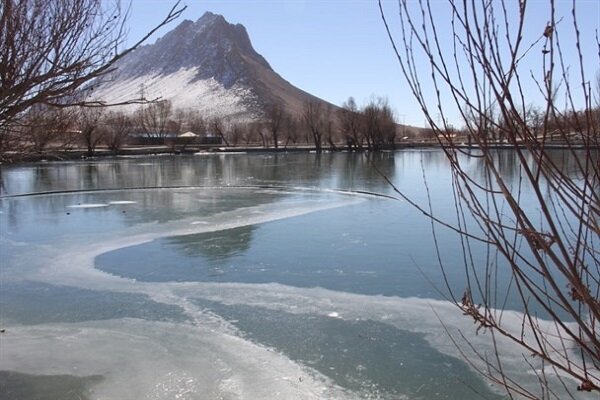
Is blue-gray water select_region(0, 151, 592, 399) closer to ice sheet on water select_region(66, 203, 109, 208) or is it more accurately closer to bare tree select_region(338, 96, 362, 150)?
ice sheet on water select_region(66, 203, 109, 208)

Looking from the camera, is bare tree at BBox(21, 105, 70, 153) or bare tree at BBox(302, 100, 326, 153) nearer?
bare tree at BBox(21, 105, 70, 153)

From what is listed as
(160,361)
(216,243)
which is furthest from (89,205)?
(160,361)

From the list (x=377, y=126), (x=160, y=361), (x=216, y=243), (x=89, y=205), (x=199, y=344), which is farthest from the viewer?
(x=377, y=126)

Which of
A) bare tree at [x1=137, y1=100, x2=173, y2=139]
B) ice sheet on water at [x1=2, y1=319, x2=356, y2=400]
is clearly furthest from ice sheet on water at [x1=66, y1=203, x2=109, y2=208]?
bare tree at [x1=137, y1=100, x2=173, y2=139]

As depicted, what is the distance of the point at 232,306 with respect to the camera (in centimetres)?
852

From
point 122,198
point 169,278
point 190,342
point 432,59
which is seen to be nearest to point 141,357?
point 190,342

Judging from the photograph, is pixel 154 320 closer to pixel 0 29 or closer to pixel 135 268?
pixel 135 268

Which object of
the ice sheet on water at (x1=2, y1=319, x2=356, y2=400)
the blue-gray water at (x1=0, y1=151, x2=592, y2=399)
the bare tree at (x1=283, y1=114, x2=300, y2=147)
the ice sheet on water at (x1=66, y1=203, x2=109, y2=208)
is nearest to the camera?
the ice sheet on water at (x1=2, y1=319, x2=356, y2=400)

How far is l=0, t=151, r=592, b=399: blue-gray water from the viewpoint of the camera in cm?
599

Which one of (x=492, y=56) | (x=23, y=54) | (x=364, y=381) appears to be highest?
(x=23, y=54)

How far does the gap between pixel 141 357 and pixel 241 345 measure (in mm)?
1209

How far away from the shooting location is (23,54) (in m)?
3.76

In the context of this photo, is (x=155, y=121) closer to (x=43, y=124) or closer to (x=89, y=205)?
(x=89, y=205)

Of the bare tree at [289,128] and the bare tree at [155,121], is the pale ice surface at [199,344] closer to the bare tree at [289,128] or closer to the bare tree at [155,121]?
the bare tree at [289,128]
